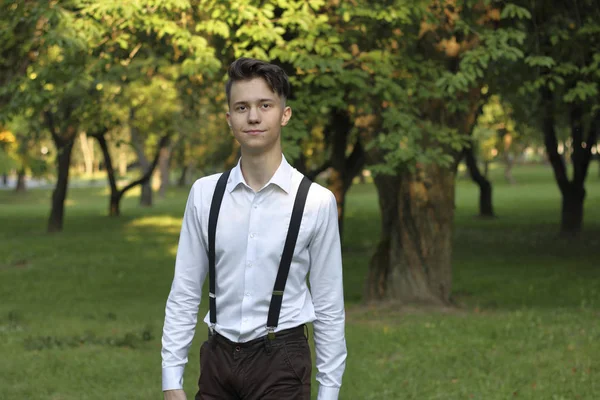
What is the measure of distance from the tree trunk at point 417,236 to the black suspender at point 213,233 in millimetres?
10471

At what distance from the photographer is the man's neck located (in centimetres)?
363

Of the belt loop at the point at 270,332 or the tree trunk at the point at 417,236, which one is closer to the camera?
the belt loop at the point at 270,332

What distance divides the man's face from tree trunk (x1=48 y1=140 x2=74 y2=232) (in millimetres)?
26153

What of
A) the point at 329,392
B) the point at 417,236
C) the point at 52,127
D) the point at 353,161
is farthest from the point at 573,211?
the point at 329,392

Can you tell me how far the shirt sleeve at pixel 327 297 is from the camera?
3602 millimetres

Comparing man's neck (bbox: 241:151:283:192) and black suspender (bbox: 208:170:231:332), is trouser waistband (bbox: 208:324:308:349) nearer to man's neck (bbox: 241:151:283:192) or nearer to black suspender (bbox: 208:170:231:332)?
black suspender (bbox: 208:170:231:332)

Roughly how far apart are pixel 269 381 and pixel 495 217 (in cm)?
3452

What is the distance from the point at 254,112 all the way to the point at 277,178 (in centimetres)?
27

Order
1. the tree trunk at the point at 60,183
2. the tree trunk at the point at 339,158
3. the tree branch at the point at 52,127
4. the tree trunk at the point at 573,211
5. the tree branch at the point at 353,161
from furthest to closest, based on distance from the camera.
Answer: the tree trunk at the point at 60,183
the tree branch at the point at 52,127
the tree trunk at the point at 573,211
the tree branch at the point at 353,161
the tree trunk at the point at 339,158

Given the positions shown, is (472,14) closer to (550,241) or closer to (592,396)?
(592,396)

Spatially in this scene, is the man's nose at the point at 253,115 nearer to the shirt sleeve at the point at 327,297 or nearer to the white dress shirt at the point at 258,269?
the white dress shirt at the point at 258,269

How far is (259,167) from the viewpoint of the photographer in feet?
11.9

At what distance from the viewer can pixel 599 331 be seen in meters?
11.6

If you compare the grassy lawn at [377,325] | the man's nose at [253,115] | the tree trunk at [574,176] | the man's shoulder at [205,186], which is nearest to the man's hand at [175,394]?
the man's shoulder at [205,186]
